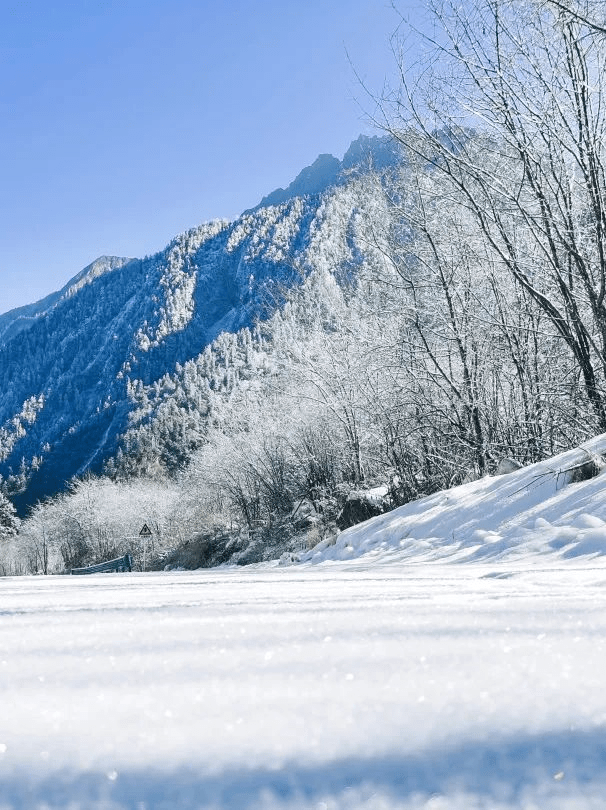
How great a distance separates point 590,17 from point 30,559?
253ft

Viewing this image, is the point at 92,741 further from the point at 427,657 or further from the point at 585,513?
the point at 585,513

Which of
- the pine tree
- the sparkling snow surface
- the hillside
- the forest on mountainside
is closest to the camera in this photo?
the sparkling snow surface

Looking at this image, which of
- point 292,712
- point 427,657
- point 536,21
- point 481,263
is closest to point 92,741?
point 292,712

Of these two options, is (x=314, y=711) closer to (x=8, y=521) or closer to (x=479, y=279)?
(x=479, y=279)

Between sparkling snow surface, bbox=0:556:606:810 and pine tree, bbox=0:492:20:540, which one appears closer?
sparkling snow surface, bbox=0:556:606:810

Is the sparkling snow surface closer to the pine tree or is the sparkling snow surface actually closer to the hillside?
the hillside

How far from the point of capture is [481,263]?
888 centimetres

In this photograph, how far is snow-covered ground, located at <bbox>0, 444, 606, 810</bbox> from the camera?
0.47 m

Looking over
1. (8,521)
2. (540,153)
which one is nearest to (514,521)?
(540,153)

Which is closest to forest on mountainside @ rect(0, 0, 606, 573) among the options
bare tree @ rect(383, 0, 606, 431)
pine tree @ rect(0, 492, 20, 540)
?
bare tree @ rect(383, 0, 606, 431)

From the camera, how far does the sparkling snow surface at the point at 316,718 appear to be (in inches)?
18.3

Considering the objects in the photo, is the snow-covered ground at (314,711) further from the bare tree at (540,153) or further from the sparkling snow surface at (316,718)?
the bare tree at (540,153)

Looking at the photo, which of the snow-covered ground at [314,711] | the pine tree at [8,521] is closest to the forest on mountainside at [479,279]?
the snow-covered ground at [314,711]

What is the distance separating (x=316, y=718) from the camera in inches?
23.3
